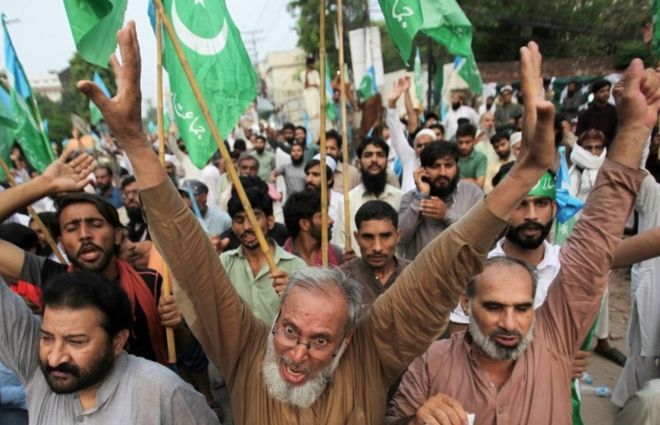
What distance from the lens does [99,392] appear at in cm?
186

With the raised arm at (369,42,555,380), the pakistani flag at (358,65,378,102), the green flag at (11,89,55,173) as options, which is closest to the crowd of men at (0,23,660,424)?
the raised arm at (369,42,555,380)

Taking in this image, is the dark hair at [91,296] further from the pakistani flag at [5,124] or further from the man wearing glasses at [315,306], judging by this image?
the pakistani flag at [5,124]

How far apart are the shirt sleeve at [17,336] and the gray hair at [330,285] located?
93cm

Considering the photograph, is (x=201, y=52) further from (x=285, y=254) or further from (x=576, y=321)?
(x=576, y=321)

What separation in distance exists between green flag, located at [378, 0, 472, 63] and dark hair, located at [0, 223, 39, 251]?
258 centimetres

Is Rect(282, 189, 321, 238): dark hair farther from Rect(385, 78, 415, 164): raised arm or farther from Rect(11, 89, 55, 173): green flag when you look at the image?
Rect(385, 78, 415, 164): raised arm

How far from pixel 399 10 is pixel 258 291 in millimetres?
1837

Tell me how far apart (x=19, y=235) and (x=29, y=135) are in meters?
0.67

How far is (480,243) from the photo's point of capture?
146 centimetres

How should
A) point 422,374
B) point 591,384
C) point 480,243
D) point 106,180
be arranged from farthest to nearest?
point 106,180 → point 591,384 → point 422,374 → point 480,243

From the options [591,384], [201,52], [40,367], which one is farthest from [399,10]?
[591,384]

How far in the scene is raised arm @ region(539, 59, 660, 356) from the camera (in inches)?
69.5

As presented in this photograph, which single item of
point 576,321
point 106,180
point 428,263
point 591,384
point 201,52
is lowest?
point 591,384

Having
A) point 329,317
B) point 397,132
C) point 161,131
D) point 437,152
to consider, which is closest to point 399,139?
point 397,132
